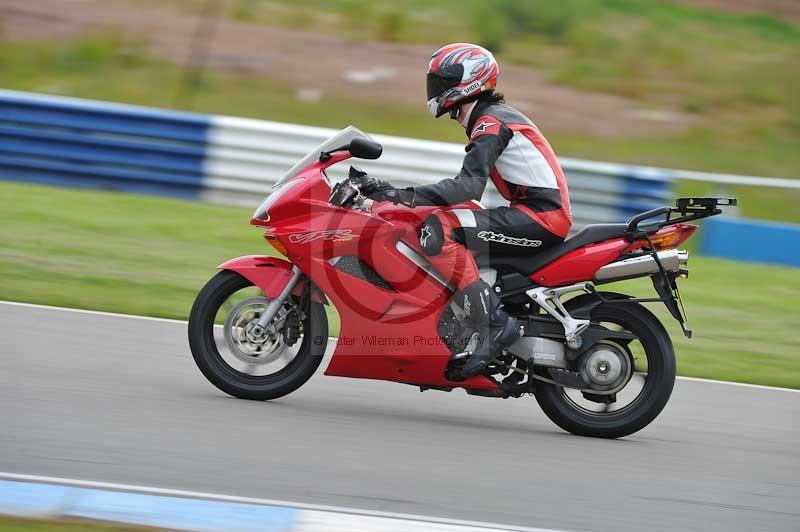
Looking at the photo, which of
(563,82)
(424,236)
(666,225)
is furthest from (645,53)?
(424,236)

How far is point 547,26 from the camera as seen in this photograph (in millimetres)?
22344

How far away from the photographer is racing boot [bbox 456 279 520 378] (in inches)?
241

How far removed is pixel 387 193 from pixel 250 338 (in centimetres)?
103

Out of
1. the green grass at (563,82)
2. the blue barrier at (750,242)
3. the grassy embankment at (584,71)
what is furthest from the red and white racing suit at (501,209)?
the green grass at (563,82)

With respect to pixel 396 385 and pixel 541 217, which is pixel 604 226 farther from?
pixel 396 385

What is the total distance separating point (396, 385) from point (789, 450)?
2.23m

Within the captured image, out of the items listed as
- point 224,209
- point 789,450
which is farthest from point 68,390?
point 224,209

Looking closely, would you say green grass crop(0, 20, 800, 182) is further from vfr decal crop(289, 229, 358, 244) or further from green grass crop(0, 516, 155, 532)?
green grass crop(0, 516, 155, 532)

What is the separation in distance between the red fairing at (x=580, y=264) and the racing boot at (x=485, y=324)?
0.89 feet

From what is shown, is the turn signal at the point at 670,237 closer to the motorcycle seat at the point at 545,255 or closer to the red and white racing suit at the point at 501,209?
the motorcycle seat at the point at 545,255

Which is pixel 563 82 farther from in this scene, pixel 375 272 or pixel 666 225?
pixel 375 272

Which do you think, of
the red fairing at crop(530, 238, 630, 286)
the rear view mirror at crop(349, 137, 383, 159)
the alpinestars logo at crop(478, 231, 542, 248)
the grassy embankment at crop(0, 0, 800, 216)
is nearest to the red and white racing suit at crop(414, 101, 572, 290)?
the alpinestars logo at crop(478, 231, 542, 248)

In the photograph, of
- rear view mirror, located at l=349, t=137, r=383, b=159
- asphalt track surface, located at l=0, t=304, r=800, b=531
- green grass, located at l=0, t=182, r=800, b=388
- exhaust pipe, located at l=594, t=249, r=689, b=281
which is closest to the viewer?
asphalt track surface, located at l=0, t=304, r=800, b=531

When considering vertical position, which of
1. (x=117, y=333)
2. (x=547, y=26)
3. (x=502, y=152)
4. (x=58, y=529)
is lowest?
(x=58, y=529)
